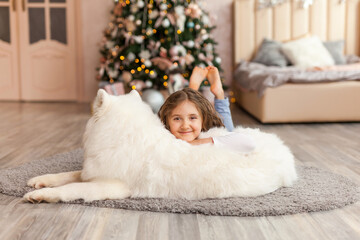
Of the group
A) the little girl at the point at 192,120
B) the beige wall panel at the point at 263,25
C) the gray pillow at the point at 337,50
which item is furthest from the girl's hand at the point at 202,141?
the beige wall panel at the point at 263,25

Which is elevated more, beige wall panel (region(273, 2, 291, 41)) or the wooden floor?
beige wall panel (region(273, 2, 291, 41))

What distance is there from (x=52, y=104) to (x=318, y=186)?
4.52 metres

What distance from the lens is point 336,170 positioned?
2.39 m

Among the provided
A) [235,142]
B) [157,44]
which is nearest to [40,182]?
[235,142]

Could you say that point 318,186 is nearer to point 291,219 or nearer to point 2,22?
point 291,219

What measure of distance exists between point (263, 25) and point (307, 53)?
79 cm

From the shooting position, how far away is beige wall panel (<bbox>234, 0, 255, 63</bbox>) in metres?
5.61

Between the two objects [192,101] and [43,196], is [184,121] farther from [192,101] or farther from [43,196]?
[43,196]

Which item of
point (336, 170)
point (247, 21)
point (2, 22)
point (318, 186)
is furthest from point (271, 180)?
point (2, 22)

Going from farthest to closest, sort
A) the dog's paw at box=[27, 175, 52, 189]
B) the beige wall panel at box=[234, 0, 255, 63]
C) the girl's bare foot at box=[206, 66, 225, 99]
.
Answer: the beige wall panel at box=[234, 0, 255, 63] < the girl's bare foot at box=[206, 66, 225, 99] < the dog's paw at box=[27, 175, 52, 189]

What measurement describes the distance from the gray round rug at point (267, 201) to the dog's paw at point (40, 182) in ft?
0.09

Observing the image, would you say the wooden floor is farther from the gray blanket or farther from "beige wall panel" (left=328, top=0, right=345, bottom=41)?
"beige wall panel" (left=328, top=0, right=345, bottom=41)

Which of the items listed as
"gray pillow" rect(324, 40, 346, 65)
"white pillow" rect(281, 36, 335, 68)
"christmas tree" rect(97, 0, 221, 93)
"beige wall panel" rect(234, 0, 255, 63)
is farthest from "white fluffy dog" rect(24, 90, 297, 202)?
"beige wall panel" rect(234, 0, 255, 63)

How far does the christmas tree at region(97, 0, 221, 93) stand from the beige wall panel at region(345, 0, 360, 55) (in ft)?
6.32
